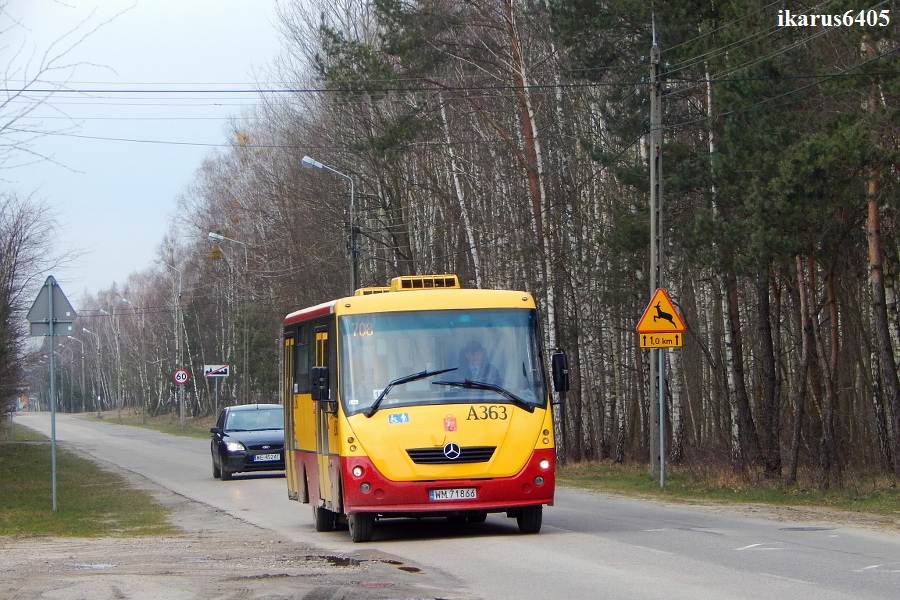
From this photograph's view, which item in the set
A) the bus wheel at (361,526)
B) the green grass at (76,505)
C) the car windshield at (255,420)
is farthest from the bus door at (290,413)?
the car windshield at (255,420)

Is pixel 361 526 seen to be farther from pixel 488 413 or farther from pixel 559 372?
pixel 559 372

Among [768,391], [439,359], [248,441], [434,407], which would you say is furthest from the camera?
[248,441]

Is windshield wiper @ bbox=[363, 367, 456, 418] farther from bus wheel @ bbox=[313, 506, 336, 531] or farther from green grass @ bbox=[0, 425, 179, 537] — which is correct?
green grass @ bbox=[0, 425, 179, 537]

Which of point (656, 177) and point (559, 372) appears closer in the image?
point (559, 372)

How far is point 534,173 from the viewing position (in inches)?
1264

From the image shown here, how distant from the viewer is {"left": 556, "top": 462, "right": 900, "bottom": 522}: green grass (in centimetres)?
1795

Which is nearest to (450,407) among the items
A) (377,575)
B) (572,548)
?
(572,548)

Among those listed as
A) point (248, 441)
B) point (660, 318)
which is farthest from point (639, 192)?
point (248, 441)

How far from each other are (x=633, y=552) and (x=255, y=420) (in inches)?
691

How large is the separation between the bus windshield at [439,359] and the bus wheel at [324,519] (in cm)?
235

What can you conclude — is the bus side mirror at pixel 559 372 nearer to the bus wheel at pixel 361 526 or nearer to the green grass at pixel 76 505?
the bus wheel at pixel 361 526

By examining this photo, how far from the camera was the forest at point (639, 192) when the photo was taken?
2089cm

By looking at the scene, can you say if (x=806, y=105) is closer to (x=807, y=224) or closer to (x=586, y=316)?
(x=807, y=224)

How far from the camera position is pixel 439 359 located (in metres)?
13.5
